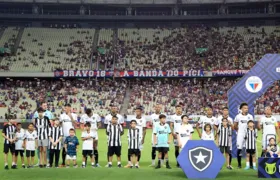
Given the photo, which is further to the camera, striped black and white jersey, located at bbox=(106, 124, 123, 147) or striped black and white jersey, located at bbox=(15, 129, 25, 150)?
striped black and white jersey, located at bbox=(15, 129, 25, 150)

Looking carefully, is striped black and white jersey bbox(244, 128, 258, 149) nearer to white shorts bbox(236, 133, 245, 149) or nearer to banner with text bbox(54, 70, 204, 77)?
white shorts bbox(236, 133, 245, 149)

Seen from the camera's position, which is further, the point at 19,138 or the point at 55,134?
the point at 19,138

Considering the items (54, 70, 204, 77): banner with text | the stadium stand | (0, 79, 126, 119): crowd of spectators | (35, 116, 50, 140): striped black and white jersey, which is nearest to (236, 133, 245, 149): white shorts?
(35, 116, 50, 140): striped black and white jersey

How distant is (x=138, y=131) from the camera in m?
15.8

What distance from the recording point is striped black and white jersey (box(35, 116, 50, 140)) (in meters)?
15.9

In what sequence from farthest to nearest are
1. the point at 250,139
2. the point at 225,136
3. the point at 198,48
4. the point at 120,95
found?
the point at 198,48
the point at 120,95
the point at 225,136
the point at 250,139

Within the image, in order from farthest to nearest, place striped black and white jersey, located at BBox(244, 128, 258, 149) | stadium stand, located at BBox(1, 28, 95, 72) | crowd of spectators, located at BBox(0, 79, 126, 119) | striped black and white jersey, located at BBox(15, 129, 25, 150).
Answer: stadium stand, located at BBox(1, 28, 95, 72) → crowd of spectators, located at BBox(0, 79, 126, 119) → striped black and white jersey, located at BBox(15, 129, 25, 150) → striped black and white jersey, located at BBox(244, 128, 258, 149)

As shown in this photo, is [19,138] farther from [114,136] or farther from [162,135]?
[162,135]

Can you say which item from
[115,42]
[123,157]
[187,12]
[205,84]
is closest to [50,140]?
[123,157]

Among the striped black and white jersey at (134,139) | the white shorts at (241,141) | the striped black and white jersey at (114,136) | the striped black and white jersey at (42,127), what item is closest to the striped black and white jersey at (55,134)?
the striped black and white jersey at (42,127)

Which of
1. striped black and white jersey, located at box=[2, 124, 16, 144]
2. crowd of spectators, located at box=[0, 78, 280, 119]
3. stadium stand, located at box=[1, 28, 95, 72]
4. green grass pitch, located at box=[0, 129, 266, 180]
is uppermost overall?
stadium stand, located at box=[1, 28, 95, 72]

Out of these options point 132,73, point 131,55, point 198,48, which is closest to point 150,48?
point 131,55

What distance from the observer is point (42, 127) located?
1590 centimetres

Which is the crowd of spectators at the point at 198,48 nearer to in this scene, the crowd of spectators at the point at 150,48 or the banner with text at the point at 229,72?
the crowd of spectators at the point at 150,48
